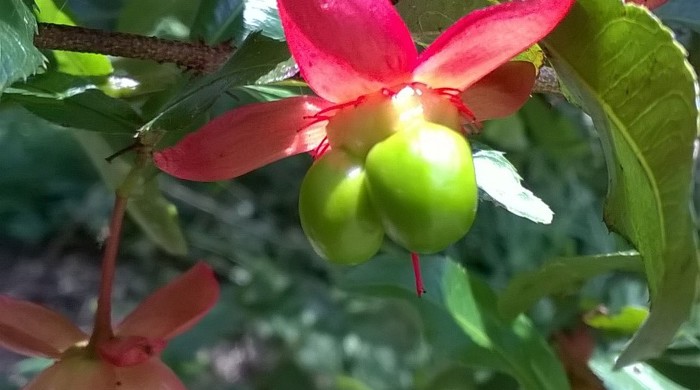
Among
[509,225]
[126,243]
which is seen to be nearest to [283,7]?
[509,225]

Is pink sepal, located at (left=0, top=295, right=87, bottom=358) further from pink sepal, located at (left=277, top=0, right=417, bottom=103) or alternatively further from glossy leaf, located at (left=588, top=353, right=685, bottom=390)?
glossy leaf, located at (left=588, top=353, right=685, bottom=390)

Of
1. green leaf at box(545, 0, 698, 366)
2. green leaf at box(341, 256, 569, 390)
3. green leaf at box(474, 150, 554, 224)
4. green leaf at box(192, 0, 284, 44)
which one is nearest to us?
green leaf at box(545, 0, 698, 366)

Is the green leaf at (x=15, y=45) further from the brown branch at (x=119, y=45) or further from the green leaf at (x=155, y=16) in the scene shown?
the green leaf at (x=155, y=16)

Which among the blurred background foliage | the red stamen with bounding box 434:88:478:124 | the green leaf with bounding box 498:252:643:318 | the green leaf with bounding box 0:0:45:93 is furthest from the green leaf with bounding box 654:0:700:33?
the green leaf with bounding box 0:0:45:93

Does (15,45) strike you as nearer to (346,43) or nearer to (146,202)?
(346,43)

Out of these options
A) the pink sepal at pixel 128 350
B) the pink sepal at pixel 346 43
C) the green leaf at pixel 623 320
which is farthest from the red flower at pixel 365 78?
the green leaf at pixel 623 320

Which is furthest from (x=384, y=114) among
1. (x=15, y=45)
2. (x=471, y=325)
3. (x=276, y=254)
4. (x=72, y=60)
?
(x=276, y=254)

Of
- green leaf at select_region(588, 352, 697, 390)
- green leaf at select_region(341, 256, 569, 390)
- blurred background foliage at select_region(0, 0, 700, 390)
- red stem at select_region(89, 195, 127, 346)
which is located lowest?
blurred background foliage at select_region(0, 0, 700, 390)

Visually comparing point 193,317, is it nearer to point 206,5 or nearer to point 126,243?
point 206,5
